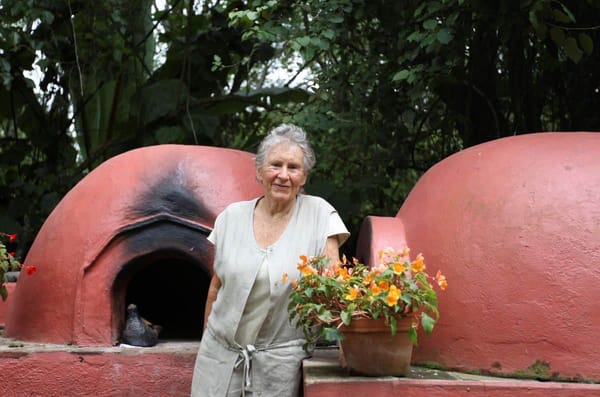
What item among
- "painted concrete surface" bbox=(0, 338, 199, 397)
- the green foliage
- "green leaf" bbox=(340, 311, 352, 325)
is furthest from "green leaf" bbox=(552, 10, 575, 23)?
"painted concrete surface" bbox=(0, 338, 199, 397)

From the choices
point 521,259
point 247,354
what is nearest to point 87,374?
point 247,354

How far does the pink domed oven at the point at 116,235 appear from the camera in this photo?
4.90 meters

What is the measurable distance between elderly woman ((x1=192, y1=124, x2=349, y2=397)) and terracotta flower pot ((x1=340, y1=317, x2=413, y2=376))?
0.96 feet

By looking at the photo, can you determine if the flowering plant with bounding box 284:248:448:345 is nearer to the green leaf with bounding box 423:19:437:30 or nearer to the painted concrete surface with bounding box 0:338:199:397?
the painted concrete surface with bounding box 0:338:199:397

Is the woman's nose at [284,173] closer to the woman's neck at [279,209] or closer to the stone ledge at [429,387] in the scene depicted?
the woman's neck at [279,209]

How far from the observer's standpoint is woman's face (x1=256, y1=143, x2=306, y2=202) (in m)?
3.76

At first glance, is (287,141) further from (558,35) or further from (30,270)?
(558,35)

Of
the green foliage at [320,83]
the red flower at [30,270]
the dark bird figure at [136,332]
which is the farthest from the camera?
the green foliage at [320,83]

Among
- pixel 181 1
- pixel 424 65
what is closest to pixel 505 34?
pixel 424 65

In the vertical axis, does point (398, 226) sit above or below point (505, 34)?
below

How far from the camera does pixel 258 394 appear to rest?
367cm

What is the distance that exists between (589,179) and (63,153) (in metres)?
7.02

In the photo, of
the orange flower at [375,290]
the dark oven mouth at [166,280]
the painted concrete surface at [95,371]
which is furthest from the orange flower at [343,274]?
the dark oven mouth at [166,280]

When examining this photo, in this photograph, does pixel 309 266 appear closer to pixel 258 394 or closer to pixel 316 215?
pixel 316 215
